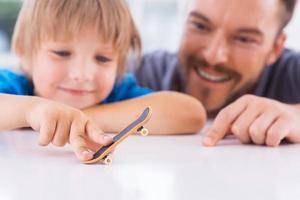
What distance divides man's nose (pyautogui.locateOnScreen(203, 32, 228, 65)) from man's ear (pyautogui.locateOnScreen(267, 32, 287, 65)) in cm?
21

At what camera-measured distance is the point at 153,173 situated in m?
0.68

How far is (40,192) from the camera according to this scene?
1.86ft

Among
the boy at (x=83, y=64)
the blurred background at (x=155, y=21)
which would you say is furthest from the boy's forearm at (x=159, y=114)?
the blurred background at (x=155, y=21)

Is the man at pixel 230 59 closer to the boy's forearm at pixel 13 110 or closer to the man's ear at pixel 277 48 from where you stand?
the man's ear at pixel 277 48

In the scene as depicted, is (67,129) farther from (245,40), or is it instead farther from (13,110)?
(245,40)

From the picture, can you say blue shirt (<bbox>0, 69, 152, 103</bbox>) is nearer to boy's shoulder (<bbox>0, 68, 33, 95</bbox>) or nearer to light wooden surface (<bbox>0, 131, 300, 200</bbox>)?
boy's shoulder (<bbox>0, 68, 33, 95</bbox>)

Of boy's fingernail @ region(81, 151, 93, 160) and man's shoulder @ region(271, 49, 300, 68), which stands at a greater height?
boy's fingernail @ region(81, 151, 93, 160)

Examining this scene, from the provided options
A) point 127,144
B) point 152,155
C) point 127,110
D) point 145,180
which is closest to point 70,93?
point 127,110

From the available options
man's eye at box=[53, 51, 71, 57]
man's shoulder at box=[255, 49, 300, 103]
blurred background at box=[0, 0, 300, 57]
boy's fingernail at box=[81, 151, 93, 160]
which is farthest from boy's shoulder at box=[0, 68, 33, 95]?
blurred background at box=[0, 0, 300, 57]

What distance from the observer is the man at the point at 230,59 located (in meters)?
1.39

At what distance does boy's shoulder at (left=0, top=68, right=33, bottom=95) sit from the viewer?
1.05 m

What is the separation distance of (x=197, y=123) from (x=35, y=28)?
0.36 metres

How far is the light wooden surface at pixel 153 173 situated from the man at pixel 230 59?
487 mm

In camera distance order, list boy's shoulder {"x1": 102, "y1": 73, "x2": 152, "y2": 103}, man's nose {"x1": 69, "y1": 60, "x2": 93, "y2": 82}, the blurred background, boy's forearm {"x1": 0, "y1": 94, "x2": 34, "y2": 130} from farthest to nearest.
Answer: the blurred background
boy's shoulder {"x1": 102, "y1": 73, "x2": 152, "y2": 103}
man's nose {"x1": 69, "y1": 60, "x2": 93, "y2": 82}
boy's forearm {"x1": 0, "y1": 94, "x2": 34, "y2": 130}
